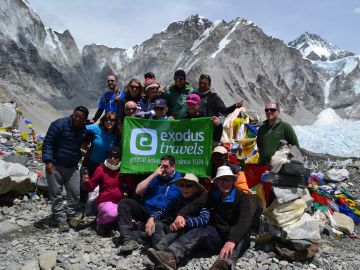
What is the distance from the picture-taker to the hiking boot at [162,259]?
17.7 feet

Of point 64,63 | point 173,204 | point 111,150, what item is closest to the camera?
point 173,204

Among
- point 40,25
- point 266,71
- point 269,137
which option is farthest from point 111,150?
point 40,25

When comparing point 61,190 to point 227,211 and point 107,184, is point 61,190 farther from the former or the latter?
point 227,211

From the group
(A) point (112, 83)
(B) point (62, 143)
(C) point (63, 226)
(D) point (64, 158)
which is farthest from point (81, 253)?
(A) point (112, 83)

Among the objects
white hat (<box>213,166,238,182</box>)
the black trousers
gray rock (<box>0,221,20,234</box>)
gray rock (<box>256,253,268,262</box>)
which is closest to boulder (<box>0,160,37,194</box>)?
gray rock (<box>0,221,20,234</box>)

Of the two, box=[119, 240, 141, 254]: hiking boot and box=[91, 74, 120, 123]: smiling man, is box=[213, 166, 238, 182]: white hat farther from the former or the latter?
box=[91, 74, 120, 123]: smiling man

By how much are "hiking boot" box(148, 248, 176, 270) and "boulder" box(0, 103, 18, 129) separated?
1530 cm

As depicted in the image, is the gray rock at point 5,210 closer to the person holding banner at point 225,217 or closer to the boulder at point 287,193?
the person holding banner at point 225,217

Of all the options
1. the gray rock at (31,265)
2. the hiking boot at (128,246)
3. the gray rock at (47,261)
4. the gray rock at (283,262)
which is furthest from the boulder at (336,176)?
the gray rock at (31,265)

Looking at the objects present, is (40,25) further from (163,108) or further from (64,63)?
(163,108)

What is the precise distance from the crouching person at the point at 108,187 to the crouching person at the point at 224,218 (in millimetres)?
1530

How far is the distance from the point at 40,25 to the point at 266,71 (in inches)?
4271

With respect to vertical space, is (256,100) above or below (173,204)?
above

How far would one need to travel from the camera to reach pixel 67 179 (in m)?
7.46
